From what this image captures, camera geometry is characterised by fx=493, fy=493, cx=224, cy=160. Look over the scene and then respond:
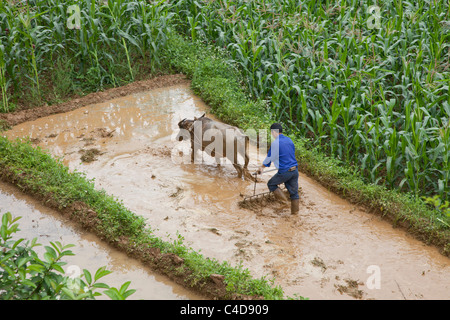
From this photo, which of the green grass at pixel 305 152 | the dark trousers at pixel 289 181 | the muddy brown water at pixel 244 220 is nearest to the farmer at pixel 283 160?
the dark trousers at pixel 289 181

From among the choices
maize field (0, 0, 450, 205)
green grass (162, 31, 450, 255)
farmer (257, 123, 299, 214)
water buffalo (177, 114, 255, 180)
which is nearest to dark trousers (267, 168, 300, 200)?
farmer (257, 123, 299, 214)

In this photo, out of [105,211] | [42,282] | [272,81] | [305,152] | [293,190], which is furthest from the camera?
[272,81]

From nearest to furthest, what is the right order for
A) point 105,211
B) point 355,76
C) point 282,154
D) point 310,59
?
point 105,211 → point 282,154 → point 355,76 → point 310,59

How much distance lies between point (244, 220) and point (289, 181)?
861 millimetres

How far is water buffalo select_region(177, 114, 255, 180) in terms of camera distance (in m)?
7.58

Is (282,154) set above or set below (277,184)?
above

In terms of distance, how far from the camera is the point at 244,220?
6965mm

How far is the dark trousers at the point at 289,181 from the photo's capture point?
6988mm

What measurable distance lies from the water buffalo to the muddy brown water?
317 millimetres

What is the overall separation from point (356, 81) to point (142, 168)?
13.2 feet

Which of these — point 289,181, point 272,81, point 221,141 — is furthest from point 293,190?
point 272,81

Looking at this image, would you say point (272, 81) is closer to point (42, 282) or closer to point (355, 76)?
point (355, 76)

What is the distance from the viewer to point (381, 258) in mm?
6430

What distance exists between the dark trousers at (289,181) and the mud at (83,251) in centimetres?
216
